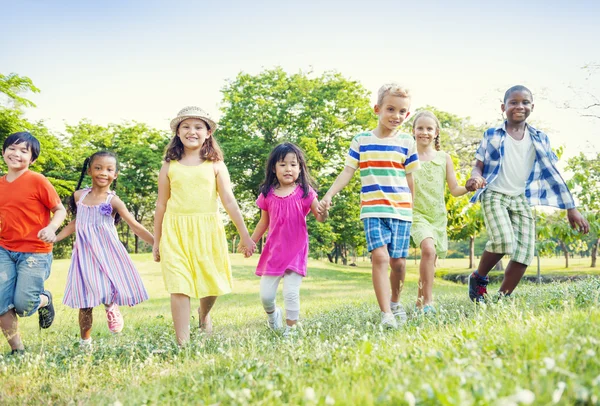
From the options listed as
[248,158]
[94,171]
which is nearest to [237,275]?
[248,158]

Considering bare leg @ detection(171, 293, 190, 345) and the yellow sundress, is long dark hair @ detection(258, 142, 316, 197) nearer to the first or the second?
the yellow sundress

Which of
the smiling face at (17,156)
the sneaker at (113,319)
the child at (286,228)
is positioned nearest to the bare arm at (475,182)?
the child at (286,228)

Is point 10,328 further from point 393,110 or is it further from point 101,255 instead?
point 393,110

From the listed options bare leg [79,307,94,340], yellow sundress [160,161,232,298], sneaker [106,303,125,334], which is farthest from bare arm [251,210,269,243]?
bare leg [79,307,94,340]

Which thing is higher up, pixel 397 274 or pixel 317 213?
pixel 317 213

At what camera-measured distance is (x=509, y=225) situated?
6.08 metres

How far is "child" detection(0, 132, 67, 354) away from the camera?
5430mm

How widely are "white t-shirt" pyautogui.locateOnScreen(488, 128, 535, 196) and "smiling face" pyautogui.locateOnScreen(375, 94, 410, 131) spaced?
1.63m

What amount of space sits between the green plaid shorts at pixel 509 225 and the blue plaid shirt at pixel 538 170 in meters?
0.20

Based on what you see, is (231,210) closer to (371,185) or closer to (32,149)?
(371,185)

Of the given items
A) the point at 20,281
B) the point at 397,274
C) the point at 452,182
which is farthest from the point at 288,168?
the point at 20,281

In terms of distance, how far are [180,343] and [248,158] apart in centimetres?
2777

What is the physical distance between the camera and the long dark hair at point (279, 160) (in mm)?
5922

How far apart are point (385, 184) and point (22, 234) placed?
4084 millimetres
